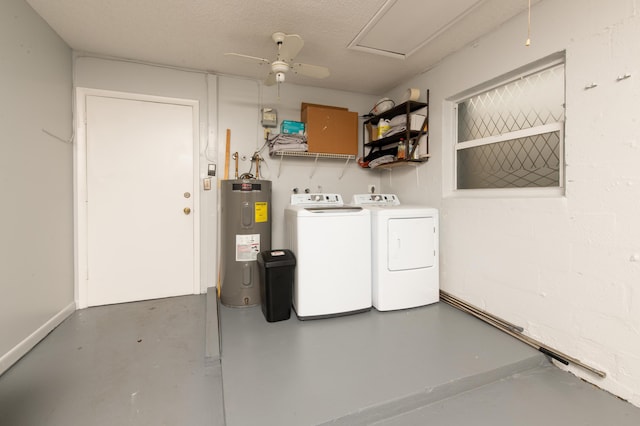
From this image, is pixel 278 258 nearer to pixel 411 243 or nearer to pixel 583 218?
pixel 411 243

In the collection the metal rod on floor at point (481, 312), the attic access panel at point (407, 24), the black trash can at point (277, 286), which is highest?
the attic access panel at point (407, 24)

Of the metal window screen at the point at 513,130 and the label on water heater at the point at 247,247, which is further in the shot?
the label on water heater at the point at 247,247

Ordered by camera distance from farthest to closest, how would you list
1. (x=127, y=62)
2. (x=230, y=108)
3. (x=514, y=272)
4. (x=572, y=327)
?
(x=230, y=108)
(x=127, y=62)
(x=514, y=272)
(x=572, y=327)

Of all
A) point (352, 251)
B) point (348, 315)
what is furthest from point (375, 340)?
point (352, 251)

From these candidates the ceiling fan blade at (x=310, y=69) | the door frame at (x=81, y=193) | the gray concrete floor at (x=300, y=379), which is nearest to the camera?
the gray concrete floor at (x=300, y=379)

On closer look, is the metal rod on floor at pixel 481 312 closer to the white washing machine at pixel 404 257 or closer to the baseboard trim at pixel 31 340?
the white washing machine at pixel 404 257

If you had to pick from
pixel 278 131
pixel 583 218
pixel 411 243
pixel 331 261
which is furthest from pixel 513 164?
pixel 278 131

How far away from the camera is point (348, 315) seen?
7.25 ft

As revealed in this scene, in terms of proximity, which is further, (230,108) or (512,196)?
(230,108)

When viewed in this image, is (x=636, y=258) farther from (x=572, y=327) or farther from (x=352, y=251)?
(x=352, y=251)

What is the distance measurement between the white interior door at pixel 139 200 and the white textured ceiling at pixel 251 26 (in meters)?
0.53

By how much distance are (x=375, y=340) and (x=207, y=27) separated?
2.72m

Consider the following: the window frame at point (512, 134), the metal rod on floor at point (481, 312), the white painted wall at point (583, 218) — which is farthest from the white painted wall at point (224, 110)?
the white painted wall at point (583, 218)

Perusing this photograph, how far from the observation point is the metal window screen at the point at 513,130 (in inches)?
71.3
